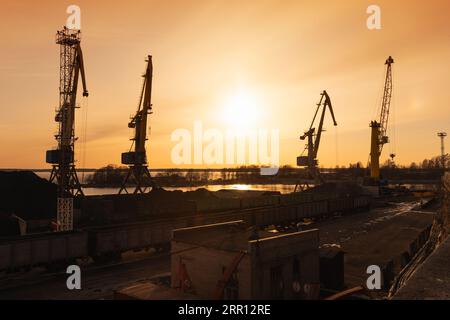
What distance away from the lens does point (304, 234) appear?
14.9 meters

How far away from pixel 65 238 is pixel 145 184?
37252 mm

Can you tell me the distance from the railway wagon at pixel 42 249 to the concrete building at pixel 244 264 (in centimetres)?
858

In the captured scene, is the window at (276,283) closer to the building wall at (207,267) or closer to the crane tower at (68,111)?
the building wall at (207,267)

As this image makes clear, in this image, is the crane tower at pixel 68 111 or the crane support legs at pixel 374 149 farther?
the crane support legs at pixel 374 149

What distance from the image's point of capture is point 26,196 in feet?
119

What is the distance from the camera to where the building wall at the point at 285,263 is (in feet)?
40.3

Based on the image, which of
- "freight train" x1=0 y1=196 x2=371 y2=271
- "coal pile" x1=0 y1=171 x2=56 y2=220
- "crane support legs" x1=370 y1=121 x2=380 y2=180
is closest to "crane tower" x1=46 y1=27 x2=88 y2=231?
"coal pile" x1=0 y1=171 x2=56 y2=220

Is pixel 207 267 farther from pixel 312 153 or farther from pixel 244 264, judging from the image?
pixel 312 153

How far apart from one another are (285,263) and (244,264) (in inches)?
89.6

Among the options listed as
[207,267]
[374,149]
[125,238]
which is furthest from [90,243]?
[374,149]

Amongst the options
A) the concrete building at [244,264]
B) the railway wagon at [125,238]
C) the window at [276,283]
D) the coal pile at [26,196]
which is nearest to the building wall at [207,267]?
the concrete building at [244,264]

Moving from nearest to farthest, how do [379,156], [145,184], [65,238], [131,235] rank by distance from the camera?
[65,238] < [131,235] < [145,184] < [379,156]
